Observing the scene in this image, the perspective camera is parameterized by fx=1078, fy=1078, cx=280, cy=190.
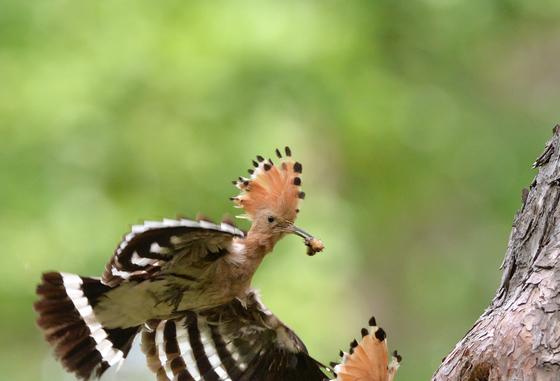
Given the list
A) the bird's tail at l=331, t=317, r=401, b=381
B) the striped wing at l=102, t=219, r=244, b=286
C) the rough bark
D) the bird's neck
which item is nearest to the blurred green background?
the bird's neck

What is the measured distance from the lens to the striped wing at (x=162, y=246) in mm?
3521

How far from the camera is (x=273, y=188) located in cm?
411

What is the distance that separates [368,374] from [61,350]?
1243 mm

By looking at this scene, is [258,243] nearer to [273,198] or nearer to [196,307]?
[273,198]

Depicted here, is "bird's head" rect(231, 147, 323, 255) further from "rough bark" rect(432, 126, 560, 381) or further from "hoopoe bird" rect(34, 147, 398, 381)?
"rough bark" rect(432, 126, 560, 381)

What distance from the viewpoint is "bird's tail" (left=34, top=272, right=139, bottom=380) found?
410cm

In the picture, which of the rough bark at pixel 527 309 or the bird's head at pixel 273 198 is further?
the bird's head at pixel 273 198

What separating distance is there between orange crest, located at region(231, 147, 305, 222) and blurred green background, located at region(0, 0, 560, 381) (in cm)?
282

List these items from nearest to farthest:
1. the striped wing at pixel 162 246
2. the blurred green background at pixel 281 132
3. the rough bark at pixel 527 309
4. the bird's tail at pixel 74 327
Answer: the rough bark at pixel 527 309
the striped wing at pixel 162 246
the bird's tail at pixel 74 327
the blurred green background at pixel 281 132

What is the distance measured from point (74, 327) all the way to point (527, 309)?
1749 millimetres

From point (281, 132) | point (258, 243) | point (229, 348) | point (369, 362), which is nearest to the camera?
point (369, 362)

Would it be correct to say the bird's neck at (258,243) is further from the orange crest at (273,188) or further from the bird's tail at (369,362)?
the bird's tail at (369,362)

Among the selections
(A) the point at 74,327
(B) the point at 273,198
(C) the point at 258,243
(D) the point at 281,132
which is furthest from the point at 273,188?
(D) the point at 281,132


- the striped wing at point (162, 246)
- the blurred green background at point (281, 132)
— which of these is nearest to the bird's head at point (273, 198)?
the striped wing at point (162, 246)
